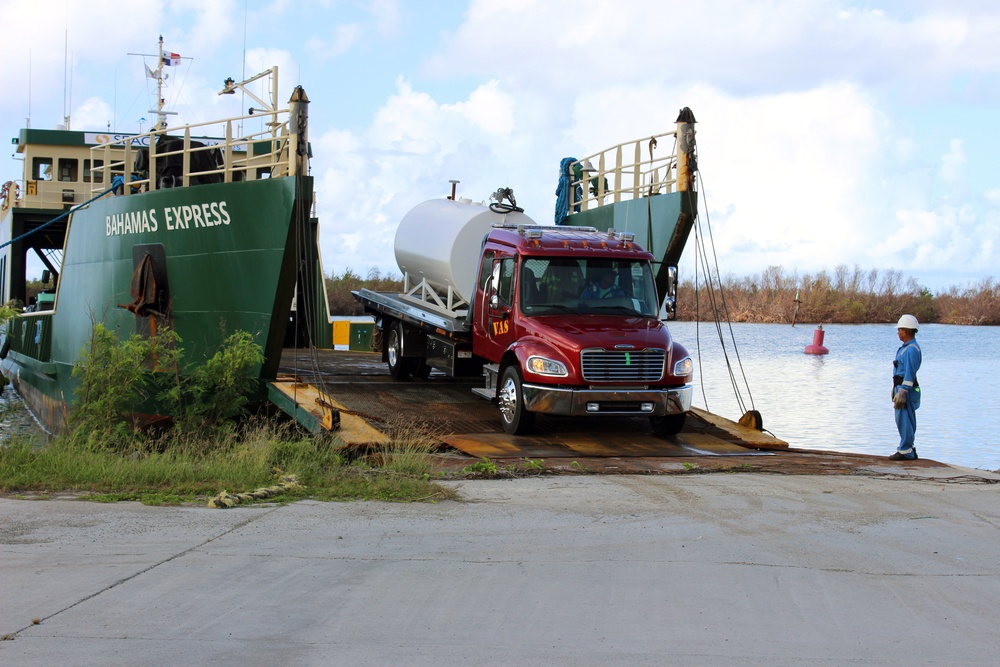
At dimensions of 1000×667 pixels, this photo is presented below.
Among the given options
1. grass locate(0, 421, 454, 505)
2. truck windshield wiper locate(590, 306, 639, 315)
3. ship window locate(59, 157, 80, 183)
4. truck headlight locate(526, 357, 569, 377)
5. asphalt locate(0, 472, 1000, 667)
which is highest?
ship window locate(59, 157, 80, 183)

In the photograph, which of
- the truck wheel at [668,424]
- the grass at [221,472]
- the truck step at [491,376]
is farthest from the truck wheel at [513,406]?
the grass at [221,472]

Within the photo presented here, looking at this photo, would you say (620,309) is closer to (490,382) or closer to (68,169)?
(490,382)

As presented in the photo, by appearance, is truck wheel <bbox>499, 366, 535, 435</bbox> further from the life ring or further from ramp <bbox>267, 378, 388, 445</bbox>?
the life ring

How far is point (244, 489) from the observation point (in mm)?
9578

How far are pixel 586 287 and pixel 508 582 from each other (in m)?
7.78

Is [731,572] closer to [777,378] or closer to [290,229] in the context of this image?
[290,229]

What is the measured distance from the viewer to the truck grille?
12.7 meters

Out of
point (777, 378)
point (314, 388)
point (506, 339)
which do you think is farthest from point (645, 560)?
point (777, 378)

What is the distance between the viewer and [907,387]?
1303cm

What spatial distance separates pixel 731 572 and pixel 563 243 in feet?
25.3

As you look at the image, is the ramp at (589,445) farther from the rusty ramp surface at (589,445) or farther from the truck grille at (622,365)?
the truck grille at (622,365)

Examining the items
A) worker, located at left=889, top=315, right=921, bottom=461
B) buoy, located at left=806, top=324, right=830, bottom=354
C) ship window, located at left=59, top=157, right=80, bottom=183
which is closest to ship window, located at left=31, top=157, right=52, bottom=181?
ship window, located at left=59, top=157, right=80, bottom=183

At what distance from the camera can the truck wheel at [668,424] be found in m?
13.7

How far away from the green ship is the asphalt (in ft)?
16.8
